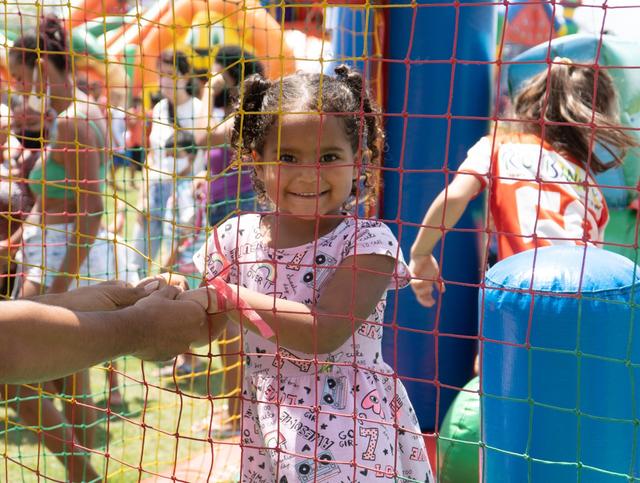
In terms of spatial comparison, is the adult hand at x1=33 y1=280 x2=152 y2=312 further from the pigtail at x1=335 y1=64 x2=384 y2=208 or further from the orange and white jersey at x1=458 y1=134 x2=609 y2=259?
the orange and white jersey at x1=458 y1=134 x2=609 y2=259

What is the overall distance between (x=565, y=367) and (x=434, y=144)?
50.9 inches

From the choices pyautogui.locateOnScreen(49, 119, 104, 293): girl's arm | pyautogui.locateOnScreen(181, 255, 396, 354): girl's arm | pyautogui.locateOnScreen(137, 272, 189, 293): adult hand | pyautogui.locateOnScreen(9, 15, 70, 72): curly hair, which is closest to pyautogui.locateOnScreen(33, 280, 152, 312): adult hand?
pyautogui.locateOnScreen(137, 272, 189, 293): adult hand

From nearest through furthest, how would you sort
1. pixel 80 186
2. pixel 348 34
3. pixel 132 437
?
pixel 80 186, pixel 348 34, pixel 132 437

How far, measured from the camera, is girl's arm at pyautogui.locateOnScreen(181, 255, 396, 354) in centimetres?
170

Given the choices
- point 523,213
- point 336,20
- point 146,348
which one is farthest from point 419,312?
point 146,348

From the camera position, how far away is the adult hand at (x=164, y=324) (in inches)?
59.9

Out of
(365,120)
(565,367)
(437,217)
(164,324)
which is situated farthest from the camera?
(437,217)

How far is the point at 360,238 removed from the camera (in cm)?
180

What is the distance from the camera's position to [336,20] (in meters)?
3.40

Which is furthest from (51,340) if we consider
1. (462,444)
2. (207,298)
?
(462,444)

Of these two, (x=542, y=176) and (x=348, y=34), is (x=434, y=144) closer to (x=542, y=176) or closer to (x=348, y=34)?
(x=542, y=176)

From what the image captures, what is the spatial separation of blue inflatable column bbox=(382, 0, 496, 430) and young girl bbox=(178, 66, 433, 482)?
104 cm

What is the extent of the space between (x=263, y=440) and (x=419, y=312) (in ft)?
4.32

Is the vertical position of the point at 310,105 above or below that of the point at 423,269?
above
